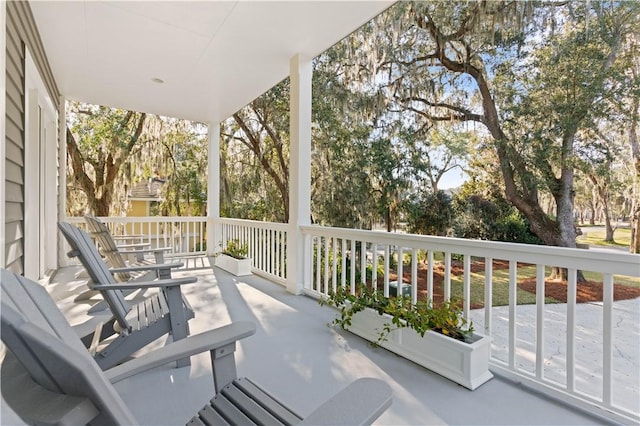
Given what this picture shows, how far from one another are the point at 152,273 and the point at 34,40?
2.51 metres

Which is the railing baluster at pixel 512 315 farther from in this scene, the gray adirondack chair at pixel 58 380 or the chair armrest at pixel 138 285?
the chair armrest at pixel 138 285

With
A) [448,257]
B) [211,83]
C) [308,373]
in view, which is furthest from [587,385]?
[211,83]

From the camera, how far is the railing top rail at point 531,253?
162cm

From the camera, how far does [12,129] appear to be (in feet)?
8.06

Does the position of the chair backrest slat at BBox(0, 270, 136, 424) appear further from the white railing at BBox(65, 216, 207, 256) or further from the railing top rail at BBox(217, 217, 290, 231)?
the white railing at BBox(65, 216, 207, 256)

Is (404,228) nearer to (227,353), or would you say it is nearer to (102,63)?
(102,63)

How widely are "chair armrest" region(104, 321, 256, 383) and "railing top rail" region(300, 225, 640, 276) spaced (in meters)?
1.64

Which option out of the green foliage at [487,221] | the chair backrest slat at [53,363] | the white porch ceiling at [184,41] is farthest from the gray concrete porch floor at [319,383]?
the green foliage at [487,221]

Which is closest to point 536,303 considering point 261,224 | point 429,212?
point 261,224

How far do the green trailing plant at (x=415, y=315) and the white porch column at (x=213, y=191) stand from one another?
4601 millimetres

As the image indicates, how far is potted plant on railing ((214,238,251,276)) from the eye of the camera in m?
5.02

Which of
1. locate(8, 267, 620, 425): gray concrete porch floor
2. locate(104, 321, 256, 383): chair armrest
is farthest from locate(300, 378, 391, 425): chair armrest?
locate(8, 267, 620, 425): gray concrete porch floor

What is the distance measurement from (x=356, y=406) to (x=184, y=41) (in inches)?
154

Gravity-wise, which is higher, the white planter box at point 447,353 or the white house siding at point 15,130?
the white house siding at point 15,130
